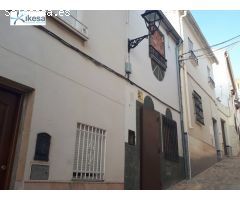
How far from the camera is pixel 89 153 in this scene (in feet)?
16.5

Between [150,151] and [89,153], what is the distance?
7.34ft

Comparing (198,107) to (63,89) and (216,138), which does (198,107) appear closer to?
(216,138)

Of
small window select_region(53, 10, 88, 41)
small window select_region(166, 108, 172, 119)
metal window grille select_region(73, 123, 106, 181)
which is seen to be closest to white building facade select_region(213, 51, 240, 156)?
small window select_region(166, 108, 172, 119)

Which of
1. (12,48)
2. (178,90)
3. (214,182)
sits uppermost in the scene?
(178,90)

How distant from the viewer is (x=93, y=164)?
5.07 m

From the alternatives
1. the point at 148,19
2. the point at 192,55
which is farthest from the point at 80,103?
the point at 192,55

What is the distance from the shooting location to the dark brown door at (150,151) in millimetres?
6473

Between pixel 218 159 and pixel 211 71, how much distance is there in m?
4.96

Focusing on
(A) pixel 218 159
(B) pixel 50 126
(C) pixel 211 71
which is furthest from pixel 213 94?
(B) pixel 50 126

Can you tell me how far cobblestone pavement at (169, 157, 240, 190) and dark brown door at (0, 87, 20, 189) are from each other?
15.8 ft

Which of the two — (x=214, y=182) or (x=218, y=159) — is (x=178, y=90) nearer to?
(x=214, y=182)

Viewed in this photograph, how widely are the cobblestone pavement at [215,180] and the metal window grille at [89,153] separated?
2.98 meters

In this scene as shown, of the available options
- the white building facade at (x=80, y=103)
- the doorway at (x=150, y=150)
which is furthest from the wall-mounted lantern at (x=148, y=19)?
the doorway at (x=150, y=150)

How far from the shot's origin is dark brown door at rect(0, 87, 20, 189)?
3.75m
